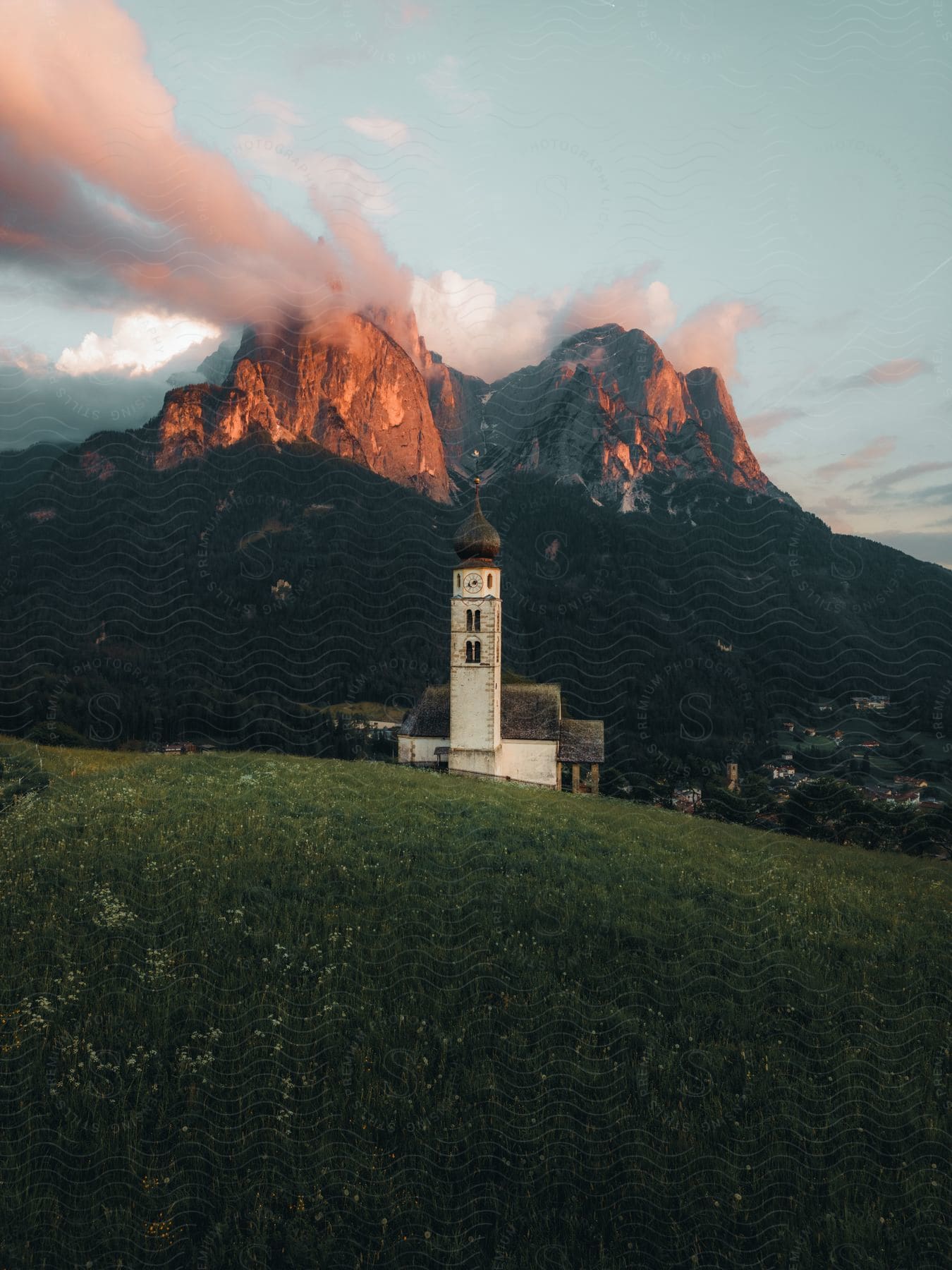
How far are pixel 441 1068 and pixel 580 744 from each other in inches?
1503

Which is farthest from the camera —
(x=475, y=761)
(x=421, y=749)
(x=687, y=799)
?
(x=687, y=799)

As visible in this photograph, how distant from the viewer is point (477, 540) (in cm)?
4131

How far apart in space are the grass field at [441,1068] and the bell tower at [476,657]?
27537 millimetres

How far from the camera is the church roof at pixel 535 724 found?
43.3m

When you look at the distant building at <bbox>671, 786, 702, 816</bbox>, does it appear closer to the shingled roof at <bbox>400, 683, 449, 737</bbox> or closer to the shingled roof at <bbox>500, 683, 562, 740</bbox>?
the shingled roof at <bbox>500, 683, 562, 740</bbox>

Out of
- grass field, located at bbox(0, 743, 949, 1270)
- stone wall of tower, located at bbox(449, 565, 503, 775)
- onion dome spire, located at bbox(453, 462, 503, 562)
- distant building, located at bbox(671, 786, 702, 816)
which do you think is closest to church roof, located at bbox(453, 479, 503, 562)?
onion dome spire, located at bbox(453, 462, 503, 562)

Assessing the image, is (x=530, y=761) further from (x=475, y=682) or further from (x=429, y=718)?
(x=429, y=718)

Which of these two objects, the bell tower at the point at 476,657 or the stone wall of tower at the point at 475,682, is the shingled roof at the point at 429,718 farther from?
the stone wall of tower at the point at 475,682

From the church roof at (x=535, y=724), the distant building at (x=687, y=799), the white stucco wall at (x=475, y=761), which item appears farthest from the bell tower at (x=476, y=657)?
the distant building at (x=687, y=799)

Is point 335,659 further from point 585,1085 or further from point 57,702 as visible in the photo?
point 585,1085

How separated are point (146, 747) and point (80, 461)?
155 metres

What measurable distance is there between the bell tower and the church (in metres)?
0.05

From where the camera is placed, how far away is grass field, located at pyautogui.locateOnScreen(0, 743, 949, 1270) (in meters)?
5.13

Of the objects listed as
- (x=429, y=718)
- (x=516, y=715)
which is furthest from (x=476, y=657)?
(x=429, y=718)
